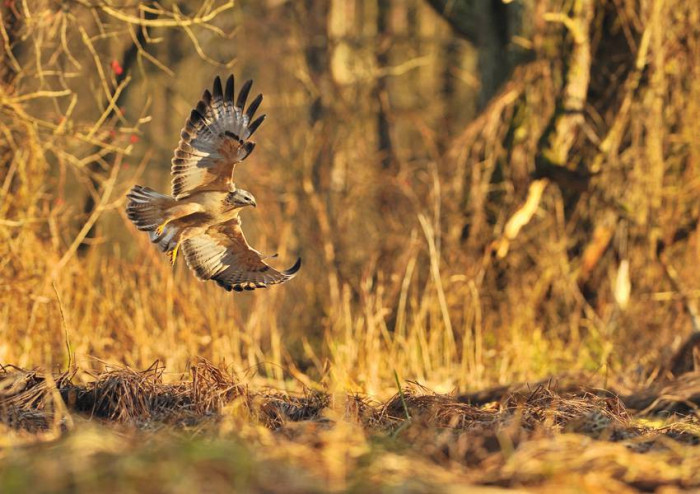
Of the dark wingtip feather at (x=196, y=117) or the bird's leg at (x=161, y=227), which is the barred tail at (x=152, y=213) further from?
the dark wingtip feather at (x=196, y=117)

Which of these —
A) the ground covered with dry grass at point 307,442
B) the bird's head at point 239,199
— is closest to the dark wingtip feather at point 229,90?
the bird's head at point 239,199

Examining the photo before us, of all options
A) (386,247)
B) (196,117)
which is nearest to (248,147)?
(196,117)

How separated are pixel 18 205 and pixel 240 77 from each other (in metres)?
11.7

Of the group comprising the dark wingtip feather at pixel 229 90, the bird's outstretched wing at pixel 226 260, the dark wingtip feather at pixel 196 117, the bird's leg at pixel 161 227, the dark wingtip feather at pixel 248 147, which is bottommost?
the bird's outstretched wing at pixel 226 260

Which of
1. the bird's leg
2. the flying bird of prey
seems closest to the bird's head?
the flying bird of prey

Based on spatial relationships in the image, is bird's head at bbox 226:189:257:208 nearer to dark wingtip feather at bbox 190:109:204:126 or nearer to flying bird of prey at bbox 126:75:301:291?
flying bird of prey at bbox 126:75:301:291

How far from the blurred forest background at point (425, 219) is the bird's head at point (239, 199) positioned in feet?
5.36

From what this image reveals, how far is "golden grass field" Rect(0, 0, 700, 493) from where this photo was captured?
454 centimetres

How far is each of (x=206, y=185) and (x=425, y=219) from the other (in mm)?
3564

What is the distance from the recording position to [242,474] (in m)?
2.50

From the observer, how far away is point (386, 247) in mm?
9125

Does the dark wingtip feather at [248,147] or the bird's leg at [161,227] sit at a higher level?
the dark wingtip feather at [248,147]

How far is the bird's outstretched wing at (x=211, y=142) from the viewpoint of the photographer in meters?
5.10

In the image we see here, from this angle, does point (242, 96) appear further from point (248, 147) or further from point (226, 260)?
point (226, 260)
